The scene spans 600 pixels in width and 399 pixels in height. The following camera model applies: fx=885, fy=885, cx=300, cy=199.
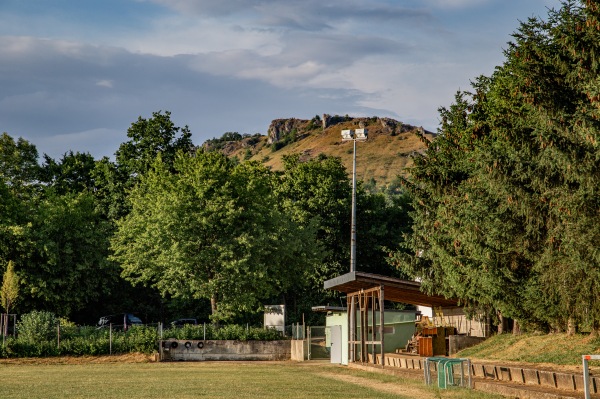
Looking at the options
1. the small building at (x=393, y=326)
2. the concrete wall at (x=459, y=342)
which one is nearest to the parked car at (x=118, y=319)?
the small building at (x=393, y=326)

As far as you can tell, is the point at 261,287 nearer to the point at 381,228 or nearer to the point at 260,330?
the point at 260,330

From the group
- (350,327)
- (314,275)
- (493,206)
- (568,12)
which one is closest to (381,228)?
(314,275)

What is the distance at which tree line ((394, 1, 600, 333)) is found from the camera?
27266 mm

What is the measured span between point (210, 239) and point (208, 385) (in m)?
27.0

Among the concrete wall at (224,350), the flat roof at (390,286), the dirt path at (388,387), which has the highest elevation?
the flat roof at (390,286)

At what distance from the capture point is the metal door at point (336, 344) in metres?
44.0

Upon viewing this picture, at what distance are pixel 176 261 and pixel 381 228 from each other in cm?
2638

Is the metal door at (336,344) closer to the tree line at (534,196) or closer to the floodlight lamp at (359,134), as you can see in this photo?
the tree line at (534,196)

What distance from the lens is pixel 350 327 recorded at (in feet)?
141

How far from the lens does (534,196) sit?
31766 millimetres

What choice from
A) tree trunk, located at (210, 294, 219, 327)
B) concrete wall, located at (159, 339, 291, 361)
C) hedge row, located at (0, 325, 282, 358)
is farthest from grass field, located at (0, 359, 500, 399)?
tree trunk, located at (210, 294, 219, 327)

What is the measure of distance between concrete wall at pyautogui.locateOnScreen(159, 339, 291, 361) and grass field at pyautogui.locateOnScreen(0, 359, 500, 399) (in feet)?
32.3

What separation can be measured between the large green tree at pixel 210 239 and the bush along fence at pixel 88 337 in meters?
3.05

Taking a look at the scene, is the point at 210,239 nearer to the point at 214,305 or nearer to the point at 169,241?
the point at 169,241
